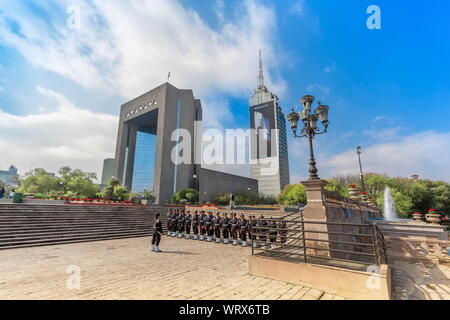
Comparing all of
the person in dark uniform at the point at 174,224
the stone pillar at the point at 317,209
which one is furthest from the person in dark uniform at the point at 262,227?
the person in dark uniform at the point at 174,224

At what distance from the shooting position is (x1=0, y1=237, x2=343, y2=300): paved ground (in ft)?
13.5

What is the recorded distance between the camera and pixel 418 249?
8664mm

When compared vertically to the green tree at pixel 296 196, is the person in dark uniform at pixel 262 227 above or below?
below

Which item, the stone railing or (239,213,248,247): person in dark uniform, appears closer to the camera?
the stone railing

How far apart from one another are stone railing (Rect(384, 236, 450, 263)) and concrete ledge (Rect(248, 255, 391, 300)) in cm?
662

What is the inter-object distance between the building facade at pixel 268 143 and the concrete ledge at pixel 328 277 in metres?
129

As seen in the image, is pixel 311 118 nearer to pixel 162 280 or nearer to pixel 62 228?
pixel 162 280

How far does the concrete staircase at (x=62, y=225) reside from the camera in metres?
10.7

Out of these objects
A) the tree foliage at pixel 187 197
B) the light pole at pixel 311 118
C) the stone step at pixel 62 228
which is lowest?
the stone step at pixel 62 228

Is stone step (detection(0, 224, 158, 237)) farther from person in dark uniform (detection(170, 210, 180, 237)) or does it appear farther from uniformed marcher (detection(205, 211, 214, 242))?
uniformed marcher (detection(205, 211, 214, 242))

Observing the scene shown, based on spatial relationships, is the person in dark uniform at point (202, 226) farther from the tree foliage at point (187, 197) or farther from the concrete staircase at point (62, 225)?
the tree foliage at point (187, 197)

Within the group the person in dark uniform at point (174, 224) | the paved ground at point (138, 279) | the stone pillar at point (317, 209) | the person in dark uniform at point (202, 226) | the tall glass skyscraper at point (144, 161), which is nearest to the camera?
the paved ground at point (138, 279)

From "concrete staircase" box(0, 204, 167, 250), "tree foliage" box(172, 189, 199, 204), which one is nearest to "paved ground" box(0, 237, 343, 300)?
"concrete staircase" box(0, 204, 167, 250)

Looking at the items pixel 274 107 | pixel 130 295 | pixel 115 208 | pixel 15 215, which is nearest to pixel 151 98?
pixel 115 208
